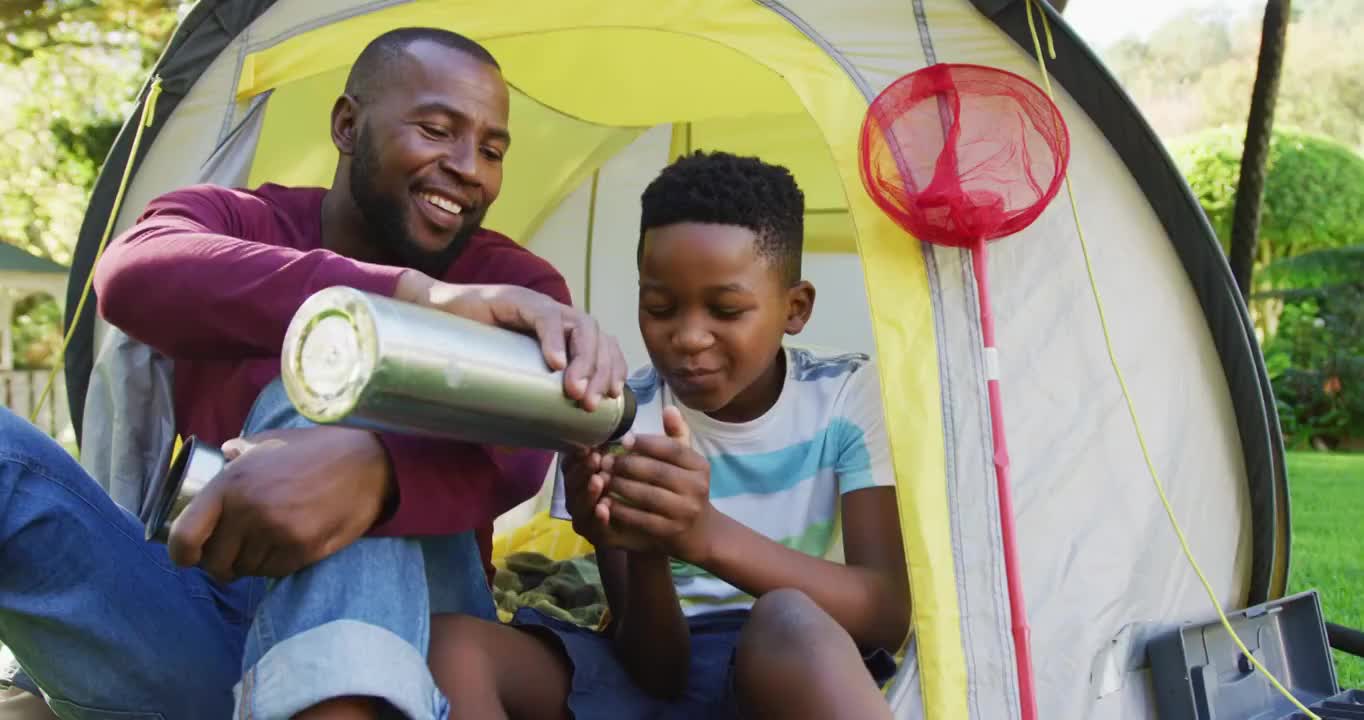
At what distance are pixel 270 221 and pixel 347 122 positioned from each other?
170mm

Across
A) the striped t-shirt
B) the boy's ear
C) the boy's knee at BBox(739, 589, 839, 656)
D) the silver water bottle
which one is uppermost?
the boy's ear

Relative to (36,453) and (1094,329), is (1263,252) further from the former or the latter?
(36,453)

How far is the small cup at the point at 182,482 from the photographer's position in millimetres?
1051

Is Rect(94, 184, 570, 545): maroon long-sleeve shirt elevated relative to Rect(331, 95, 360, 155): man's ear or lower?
lower

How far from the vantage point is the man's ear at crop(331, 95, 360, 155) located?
160 centimetres

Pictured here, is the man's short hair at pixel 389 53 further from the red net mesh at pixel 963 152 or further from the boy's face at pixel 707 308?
the red net mesh at pixel 963 152

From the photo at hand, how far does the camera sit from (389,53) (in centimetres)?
158

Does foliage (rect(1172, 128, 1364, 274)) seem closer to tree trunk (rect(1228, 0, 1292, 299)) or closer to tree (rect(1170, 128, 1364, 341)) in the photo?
tree (rect(1170, 128, 1364, 341))

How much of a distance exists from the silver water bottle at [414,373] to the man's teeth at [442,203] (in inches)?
21.0

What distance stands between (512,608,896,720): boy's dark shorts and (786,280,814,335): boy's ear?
0.46m

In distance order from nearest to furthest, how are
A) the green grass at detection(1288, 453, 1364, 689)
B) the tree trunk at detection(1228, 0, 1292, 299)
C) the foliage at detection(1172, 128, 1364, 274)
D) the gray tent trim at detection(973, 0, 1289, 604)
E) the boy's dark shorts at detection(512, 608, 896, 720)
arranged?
the boy's dark shorts at detection(512, 608, 896, 720), the gray tent trim at detection(973, 0, 1289, 604), the green grass at detection(1288, 453, 1364, 689), the tree trunk at detection(1228, 0, 1292, 299), the foliage at detection(1172, 128, 1364, 274)

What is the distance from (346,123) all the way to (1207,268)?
1.26m

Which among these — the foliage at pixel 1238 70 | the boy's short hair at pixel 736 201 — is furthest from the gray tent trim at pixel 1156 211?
the foliage at pixel 1238 70

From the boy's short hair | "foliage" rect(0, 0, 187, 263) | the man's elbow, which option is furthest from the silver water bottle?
"foliage" rect(0, 0, 187, 263)
